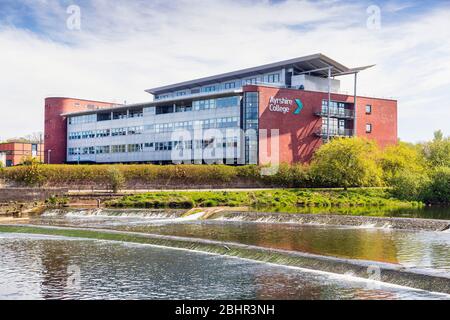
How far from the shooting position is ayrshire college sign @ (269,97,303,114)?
76562 mm

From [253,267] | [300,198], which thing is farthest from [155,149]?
[253,267]

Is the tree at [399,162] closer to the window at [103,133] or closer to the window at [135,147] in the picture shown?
the window at [135,147]

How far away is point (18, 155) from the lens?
128 m

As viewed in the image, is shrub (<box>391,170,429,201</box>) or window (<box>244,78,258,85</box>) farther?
window (<box>244,78,258,85</box>)

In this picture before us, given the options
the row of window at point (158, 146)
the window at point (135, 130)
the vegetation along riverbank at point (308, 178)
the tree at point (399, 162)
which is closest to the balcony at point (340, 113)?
the vegetation along riverbank at point (308, 178)

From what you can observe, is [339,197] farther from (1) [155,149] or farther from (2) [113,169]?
(1) [155,149]

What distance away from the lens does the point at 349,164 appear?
219 ft

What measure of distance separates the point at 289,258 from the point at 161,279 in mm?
5885

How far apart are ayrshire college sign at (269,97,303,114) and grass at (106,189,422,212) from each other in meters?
15.3

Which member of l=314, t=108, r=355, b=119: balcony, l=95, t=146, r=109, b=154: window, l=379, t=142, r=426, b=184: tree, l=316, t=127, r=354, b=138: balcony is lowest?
l=379, t=142, r=426, b=184: tree

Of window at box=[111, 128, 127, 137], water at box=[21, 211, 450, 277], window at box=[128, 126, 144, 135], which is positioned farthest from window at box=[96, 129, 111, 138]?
water at box=[21, 211, 450, 277]

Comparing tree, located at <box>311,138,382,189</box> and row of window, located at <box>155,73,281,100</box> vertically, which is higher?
row of window, located at <box>155,73,281,100</box>

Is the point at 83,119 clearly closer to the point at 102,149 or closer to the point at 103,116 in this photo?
the point at 103,116

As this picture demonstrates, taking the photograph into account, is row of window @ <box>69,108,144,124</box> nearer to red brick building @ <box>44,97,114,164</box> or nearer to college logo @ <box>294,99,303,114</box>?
red brick building @ <box>44,97,114,164</box>
